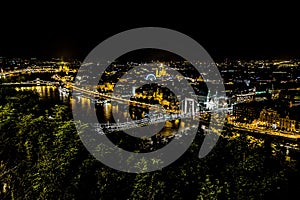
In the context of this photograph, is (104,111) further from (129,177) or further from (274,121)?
(129,177)

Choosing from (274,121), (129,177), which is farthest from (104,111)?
(129,177)

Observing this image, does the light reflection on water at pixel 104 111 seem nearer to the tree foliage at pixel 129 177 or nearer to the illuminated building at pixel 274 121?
the illuminated building at pixel 274 121

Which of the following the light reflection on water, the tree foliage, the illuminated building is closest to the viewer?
the tree foliage

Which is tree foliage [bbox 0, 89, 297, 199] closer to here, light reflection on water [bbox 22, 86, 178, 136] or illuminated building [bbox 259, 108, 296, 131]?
light reflection on water [bbox 22, 86, 178, 136]

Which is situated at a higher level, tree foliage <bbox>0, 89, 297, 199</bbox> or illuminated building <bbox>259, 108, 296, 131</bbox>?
tree foliage <bbox>0, 89, 297, 199</bbox>

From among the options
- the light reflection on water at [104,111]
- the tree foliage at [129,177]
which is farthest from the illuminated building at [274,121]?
the tree foliage at [129,177]

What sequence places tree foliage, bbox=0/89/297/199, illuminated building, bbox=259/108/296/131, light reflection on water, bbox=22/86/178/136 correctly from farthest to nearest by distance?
1. illuminated building, bbox=259/108/296/131
2. light reflection on water, bbox=22/86/178/136
3. tree foliage, bbox=0/89/297/199

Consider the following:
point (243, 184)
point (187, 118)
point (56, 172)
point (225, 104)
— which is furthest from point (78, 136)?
point (225, 104)

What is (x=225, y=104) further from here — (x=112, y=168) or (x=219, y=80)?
(x=112, y=168)

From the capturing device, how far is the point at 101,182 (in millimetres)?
1610

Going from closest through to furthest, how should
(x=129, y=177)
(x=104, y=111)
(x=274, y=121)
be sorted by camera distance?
(x=129, y=177) < (x=274, y=121) < (x=104, y=111)

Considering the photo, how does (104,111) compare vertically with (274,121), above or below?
above

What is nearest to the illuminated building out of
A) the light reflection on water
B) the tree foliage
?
the light reflection on water

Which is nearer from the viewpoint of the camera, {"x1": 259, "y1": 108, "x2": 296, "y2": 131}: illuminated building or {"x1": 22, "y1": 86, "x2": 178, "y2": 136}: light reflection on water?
{"x1": 22, "y1": 86, "x2": 178, "y2": 136}: light reflection on water
